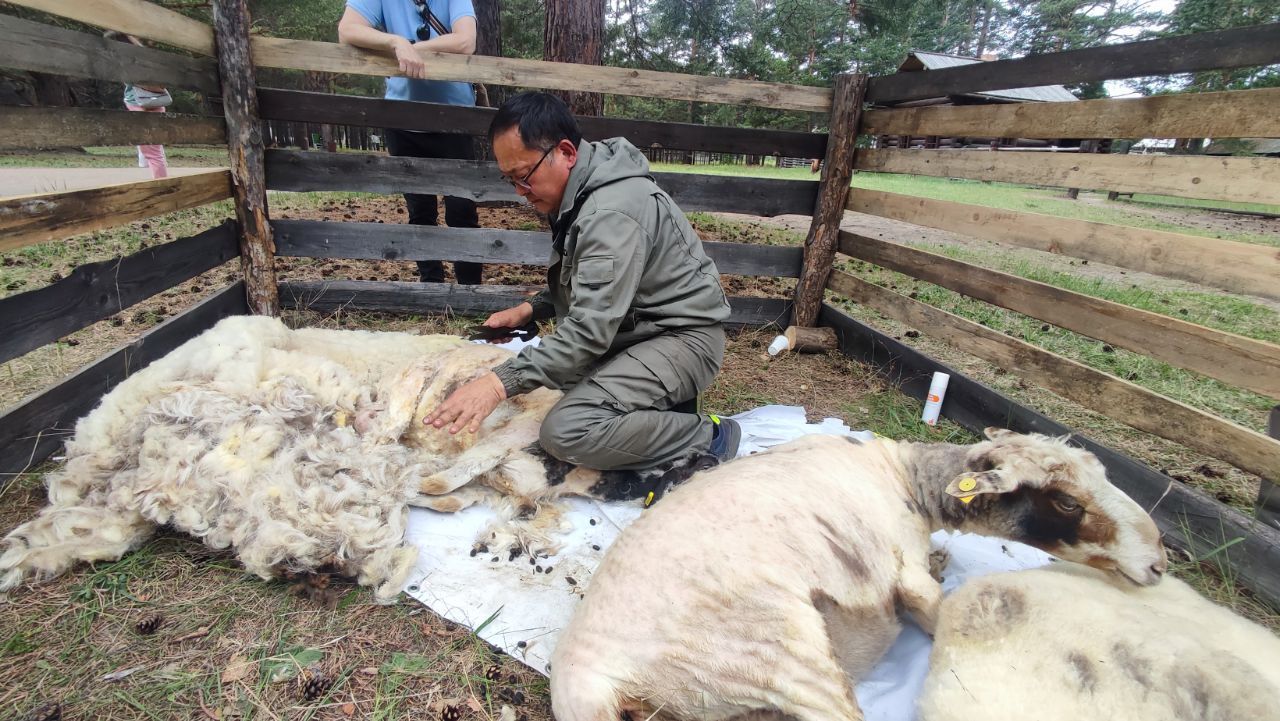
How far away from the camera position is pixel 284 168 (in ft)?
16.8

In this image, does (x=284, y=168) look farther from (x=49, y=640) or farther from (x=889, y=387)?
(x=889, y=387)

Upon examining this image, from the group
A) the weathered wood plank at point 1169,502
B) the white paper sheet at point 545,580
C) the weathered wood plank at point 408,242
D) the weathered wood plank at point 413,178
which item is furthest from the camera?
the weathered wood plank at point 408,242

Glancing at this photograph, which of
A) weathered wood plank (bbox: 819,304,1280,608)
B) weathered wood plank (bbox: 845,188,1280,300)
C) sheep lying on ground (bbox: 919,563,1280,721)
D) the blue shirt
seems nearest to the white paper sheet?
sheep lying on ground (bbox: 919,563,1280,721)

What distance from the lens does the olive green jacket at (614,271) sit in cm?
297

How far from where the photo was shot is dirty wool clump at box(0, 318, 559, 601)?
2.60 meters

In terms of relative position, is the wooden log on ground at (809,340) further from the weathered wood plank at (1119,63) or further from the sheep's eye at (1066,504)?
the sheep's eye at (1066,504)

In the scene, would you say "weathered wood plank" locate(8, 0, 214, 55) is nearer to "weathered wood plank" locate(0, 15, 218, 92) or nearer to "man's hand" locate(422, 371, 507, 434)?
"weathered wood plank" locate(0, 15, 218, 92)

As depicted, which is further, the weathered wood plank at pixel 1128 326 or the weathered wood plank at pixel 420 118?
→ the weathered wood plank at pixel 420 118

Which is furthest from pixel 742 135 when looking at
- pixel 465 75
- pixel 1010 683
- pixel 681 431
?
pixel 1010 683

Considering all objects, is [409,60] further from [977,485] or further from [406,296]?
[977,485]

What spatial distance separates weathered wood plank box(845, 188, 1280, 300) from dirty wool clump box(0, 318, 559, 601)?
3440 mm

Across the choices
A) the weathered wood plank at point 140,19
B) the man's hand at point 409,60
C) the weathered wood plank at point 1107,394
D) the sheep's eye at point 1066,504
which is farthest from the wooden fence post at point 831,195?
the weathered wood plank at point 140,19

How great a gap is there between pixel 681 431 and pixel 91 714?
2.62 m

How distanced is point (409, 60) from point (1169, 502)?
5.53 m
